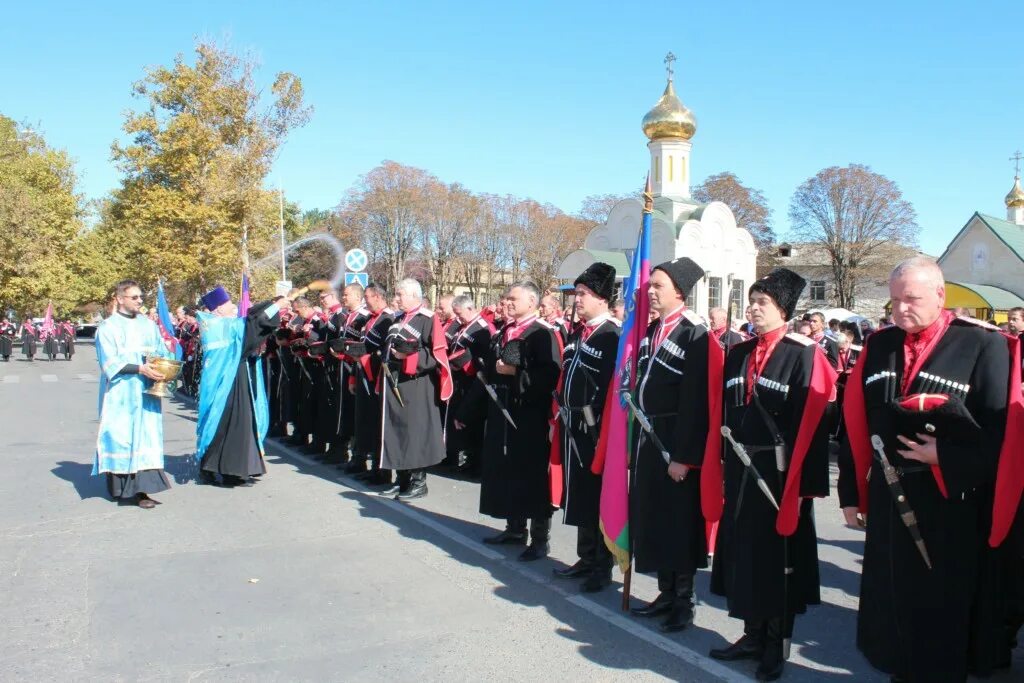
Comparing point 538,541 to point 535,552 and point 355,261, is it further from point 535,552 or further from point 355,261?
point 355,261

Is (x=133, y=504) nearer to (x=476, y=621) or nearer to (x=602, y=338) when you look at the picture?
(x=476, y=621)

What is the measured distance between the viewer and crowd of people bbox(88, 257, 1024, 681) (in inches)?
133

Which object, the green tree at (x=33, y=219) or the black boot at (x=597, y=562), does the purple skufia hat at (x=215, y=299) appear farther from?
the green tree at (x=33, y=219)

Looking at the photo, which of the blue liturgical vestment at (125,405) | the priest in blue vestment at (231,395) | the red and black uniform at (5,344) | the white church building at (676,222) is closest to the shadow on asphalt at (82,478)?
the blue liturgical vestment at (125,405)

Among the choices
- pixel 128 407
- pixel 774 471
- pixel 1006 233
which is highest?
pixel 1006 233

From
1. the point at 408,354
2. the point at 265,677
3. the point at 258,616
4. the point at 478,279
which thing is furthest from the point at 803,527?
the point at 478,279

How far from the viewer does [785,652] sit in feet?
13.4

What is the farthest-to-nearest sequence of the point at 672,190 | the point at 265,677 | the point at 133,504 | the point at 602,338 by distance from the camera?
the point at 672,190 < the point at 133,504 < the point at 602,338 < the point at 265,677

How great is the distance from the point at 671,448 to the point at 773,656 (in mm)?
1146

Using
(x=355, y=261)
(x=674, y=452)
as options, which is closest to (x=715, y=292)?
(x=355, y=261)

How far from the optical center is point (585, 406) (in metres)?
5.36

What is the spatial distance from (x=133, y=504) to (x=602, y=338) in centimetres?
481

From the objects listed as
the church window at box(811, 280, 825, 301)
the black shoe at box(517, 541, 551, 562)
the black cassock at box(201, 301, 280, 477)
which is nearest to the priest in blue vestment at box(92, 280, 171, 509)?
the black cassock at box(201, 301, 280, 477)

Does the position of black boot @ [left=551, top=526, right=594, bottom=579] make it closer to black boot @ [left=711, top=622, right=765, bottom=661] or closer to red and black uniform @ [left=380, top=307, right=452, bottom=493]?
black boot @ [left=711, top=622, right=765, bottom=661]
